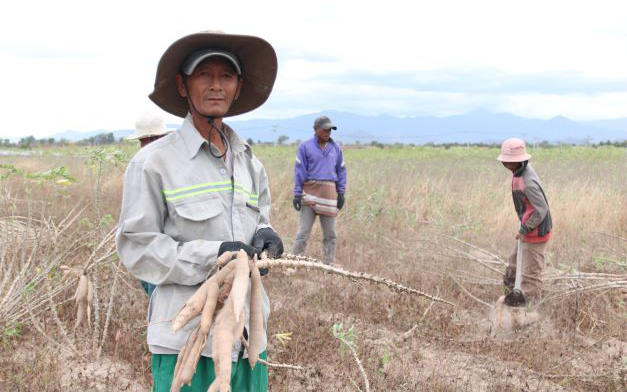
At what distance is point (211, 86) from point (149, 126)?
2159 millimetres

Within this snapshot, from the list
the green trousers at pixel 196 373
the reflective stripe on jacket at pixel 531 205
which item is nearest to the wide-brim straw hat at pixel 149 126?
the green trousers at pixel 196 373

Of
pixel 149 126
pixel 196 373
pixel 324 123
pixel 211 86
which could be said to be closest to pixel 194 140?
pixel 211 86

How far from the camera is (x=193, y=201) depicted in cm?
167

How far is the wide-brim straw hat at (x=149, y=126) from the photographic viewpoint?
147 inches

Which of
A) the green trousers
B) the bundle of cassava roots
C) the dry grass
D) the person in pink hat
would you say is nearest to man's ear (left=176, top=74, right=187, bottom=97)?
the bundle of cassava roots

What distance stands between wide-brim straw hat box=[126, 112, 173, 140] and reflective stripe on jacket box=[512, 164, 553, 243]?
8.86 feet

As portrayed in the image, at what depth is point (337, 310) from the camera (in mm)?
4695

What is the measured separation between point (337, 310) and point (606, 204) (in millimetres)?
4920

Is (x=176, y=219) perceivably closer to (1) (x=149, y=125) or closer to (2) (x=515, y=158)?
(1) (x=149, y=125)

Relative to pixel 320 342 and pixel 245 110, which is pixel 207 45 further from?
pixel 320 342

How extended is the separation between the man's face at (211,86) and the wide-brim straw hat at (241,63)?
68 mm

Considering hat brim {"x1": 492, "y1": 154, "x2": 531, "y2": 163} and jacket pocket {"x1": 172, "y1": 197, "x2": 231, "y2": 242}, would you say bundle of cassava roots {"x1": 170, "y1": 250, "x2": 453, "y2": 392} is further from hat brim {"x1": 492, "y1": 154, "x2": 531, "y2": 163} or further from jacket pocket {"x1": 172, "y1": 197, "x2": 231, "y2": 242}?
hat brim {"x1": 492, "y1": 154, "x2": 531, "y2": 163}

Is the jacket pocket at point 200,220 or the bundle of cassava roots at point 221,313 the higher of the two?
the jacket pocket at point 200,220

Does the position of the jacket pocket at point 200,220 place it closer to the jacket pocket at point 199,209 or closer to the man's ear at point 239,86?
the jacket pocket at point 199,209
